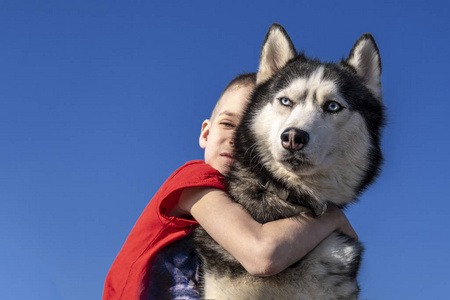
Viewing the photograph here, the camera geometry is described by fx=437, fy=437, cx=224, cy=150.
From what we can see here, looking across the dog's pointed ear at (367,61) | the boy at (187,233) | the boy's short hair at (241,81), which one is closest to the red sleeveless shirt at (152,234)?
the boy at (187,233)

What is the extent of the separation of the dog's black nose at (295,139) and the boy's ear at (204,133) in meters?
1.59

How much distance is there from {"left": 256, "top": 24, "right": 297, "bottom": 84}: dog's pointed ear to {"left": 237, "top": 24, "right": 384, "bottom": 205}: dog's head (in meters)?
0.10

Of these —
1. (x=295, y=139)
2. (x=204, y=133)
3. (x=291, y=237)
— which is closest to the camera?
(x=291, y=237)

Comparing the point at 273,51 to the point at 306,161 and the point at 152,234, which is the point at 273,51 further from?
the point at 152,234

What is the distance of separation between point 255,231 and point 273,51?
5.09 ft

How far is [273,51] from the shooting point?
137 inches

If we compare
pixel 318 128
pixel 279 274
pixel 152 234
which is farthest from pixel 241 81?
pixel 279 274

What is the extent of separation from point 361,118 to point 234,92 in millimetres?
1193

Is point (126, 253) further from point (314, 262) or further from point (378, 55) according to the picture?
point (378, 55)

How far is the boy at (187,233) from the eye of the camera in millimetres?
2547

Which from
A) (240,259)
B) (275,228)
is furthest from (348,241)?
(240,259)

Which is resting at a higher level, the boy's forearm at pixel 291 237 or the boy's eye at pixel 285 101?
the boy's eye at pixel 285 101

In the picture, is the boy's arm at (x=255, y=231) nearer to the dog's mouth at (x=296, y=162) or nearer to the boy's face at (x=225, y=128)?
the dog's mouth at (x=296, y=162)

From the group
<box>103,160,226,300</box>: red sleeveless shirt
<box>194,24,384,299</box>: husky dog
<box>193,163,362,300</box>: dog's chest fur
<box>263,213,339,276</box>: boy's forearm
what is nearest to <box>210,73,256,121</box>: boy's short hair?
<box>194,24,384,299</box>: husky dog
